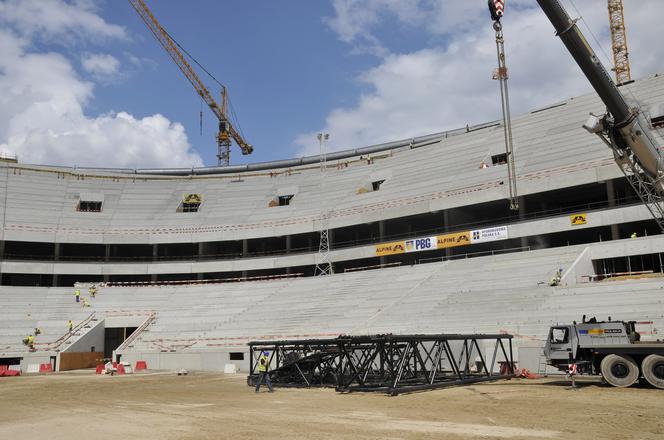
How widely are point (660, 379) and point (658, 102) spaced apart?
37209 millimetres

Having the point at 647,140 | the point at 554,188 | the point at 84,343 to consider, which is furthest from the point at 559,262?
the point at 84,343

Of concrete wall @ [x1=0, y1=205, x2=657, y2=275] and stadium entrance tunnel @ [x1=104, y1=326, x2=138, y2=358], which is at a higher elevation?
concrete wall @ [x1=0, y1=205, x2=657, y2=275]

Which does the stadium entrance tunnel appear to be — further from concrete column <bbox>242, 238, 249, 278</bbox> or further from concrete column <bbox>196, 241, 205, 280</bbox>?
concrete column <bbox>242, 238, 249, 278</bbox>

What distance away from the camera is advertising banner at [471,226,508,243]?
4653 centimetres

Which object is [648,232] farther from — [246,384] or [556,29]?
[246,384]

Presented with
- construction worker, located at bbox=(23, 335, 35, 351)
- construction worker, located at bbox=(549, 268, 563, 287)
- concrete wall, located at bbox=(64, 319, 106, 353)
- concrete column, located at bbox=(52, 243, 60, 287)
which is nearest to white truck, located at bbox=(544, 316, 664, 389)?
construction worker, located at bbox=(549, 268, 563, 287)

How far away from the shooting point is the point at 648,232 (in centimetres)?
4488

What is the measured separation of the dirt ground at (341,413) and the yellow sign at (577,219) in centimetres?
2157

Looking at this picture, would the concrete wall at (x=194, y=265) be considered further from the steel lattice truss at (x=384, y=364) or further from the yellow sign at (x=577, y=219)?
the steel lattice truss at (x=384, y=364)

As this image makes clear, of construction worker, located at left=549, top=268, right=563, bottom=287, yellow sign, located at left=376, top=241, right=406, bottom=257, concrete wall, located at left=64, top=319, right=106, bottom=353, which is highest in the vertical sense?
yellow sign, located at left=376, top=241, right=406, bottom=257

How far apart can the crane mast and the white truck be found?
5.92 metres

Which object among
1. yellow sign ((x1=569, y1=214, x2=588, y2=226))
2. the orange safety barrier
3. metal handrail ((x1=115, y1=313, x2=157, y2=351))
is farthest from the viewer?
metal handrail ((x1=115, y1=313, x2=157, y2=351))

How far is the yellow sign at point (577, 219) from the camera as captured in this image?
43.0 m

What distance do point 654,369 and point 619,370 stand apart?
3.93 feet
